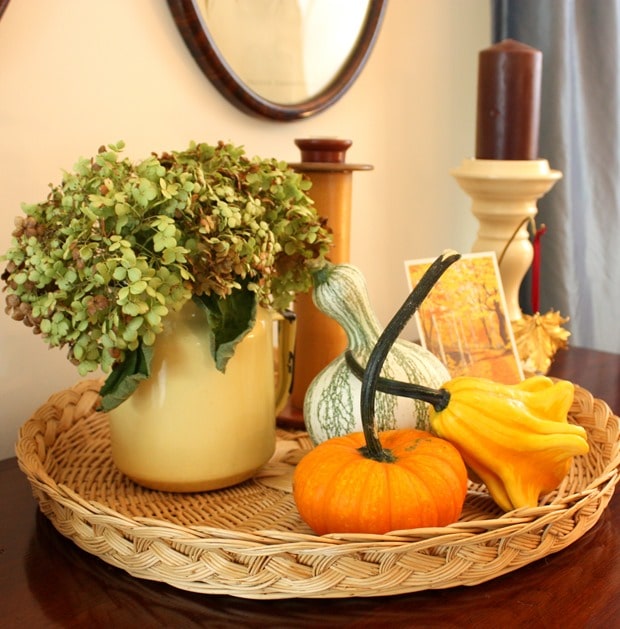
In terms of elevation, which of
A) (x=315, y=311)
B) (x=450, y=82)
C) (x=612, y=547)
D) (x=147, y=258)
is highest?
(x=450, y=82)

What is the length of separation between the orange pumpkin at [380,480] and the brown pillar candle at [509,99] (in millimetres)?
530

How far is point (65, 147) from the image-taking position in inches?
35.7

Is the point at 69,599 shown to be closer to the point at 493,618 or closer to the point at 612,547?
the point at 493,618

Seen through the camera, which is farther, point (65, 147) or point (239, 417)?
point (65, 147)

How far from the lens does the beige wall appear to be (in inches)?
34.1

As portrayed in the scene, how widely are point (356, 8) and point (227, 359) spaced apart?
0.74 metres

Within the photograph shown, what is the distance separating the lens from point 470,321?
3.19 feet

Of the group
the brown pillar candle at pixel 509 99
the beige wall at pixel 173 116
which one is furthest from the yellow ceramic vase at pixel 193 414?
the brown pillar candle at pixel 509 99

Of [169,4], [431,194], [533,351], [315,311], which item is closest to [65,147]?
[169,4]

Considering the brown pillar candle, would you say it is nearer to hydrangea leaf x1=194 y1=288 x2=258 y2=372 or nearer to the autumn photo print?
the autumn photo print

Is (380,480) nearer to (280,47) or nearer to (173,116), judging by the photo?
(173,116)

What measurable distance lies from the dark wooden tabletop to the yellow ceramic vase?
101 mm

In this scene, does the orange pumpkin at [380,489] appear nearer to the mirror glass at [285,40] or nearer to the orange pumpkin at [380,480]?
the orange pumpkin at [380,480]

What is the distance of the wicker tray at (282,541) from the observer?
0.56m
